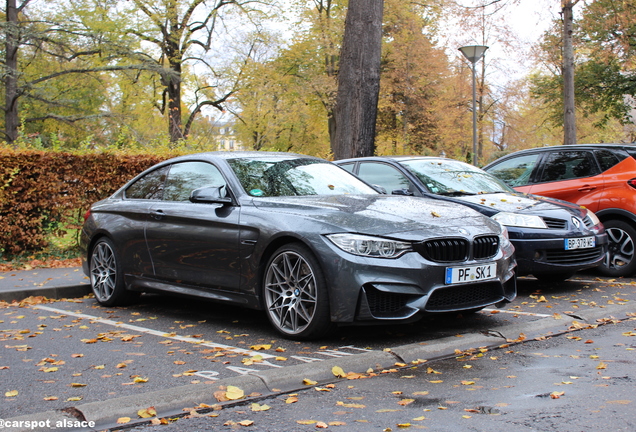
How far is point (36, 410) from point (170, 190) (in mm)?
3388

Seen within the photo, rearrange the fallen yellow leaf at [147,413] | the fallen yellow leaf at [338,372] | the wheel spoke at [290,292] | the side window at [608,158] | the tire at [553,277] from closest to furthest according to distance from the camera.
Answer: the fallen yellow leaf at [147,413] → the fallen yellow leaf at [338,372] → the wheel spoke at [290,292] → the tire at [553,277] → the side window at [608,158]

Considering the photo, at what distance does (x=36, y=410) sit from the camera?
381 cm

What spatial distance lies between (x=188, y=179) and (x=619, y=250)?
18.5ft

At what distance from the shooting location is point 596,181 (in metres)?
9.34

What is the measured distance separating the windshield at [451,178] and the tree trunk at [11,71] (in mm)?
19679

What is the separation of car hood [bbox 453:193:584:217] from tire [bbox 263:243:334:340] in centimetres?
322

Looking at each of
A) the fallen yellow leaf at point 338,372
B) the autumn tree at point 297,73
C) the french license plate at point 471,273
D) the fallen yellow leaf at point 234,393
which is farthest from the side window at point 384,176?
the autumn tree at point 297,73

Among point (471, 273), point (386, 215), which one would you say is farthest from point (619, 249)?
point (386, 215)

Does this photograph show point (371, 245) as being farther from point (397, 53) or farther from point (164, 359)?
point (397, 53)

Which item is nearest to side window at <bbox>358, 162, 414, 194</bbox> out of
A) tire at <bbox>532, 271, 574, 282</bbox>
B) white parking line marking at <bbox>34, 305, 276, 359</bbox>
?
tire at <bbox>532, 271, 574, 282</bbox>

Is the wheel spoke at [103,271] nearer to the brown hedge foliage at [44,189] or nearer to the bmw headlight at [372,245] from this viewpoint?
the bmw headlight at [372,245]

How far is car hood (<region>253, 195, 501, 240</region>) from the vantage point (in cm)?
523

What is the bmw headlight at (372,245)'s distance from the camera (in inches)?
202

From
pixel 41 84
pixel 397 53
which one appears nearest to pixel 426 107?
pixel 397 53
